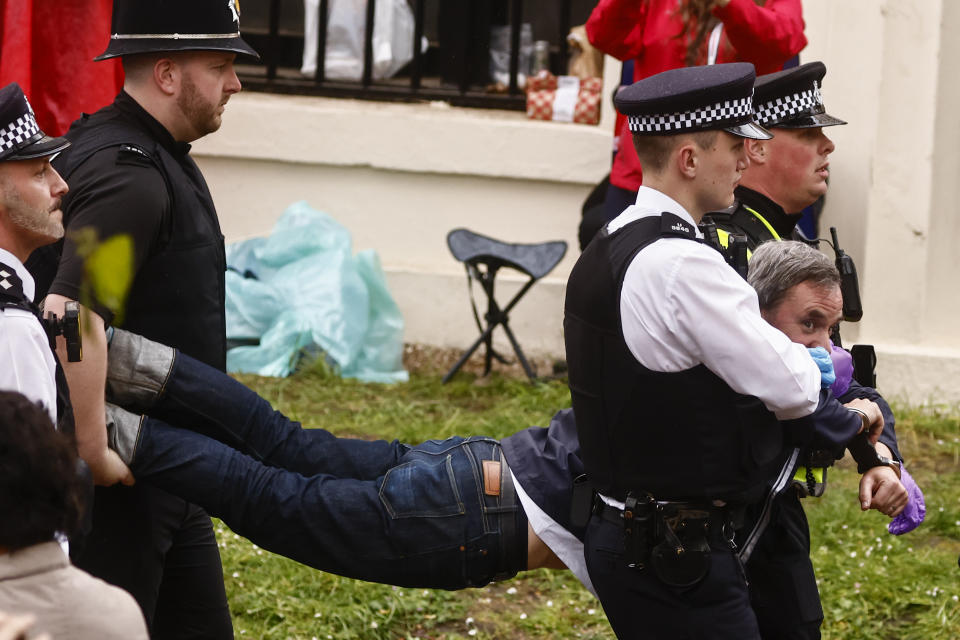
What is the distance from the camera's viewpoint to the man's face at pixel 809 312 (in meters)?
3.02

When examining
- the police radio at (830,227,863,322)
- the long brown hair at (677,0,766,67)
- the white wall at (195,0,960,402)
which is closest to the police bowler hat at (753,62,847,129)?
the police radio at (830,227,863,322)

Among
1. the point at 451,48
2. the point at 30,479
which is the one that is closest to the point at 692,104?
the point at 30,479

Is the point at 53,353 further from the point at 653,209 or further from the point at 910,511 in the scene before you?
the point at 910,511

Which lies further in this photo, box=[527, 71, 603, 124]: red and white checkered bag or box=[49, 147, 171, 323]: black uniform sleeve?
box=[527, 71, 603, 124]: red and white checkered bag

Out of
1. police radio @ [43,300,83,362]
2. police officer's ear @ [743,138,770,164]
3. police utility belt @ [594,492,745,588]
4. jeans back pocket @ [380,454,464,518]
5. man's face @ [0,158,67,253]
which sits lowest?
jeans back pocket @ [380,454,464,518]

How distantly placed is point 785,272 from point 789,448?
422mm

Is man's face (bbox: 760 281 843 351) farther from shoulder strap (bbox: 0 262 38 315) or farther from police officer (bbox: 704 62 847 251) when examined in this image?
shoulder strap (bbox: 0 262 38 315)

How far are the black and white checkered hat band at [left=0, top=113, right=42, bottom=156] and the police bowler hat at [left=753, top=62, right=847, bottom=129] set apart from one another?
6.65 feet

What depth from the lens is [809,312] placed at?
303 centimetres

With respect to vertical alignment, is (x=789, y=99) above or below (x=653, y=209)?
above

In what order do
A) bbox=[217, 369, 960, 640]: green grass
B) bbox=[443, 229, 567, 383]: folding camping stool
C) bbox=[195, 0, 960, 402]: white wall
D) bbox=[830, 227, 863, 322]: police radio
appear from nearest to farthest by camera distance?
bbox=[830, 227, 863, 322]: police radio → bbox=[217, 369, 960, 640]: green grass → bbox=[195, 0, 960, 402]: white wall → bbox=[443, 229, 567, 383]: folding camping stool

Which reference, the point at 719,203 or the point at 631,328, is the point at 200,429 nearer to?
the point at 631,328

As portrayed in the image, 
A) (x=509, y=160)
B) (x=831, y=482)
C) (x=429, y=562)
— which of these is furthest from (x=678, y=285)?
(x=509, y=160)

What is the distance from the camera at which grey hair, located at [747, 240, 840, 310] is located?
9.94ft
